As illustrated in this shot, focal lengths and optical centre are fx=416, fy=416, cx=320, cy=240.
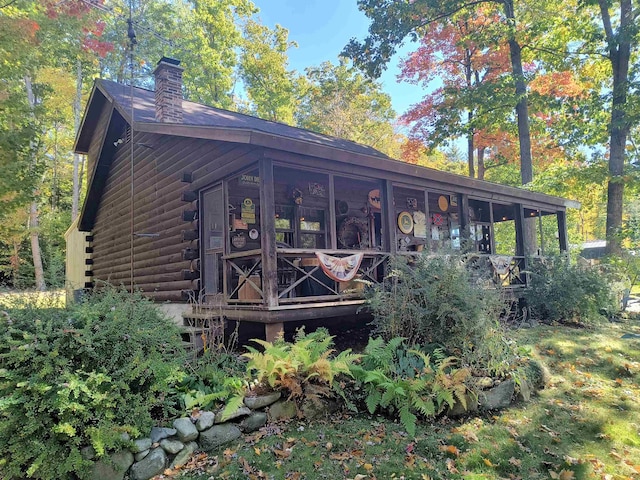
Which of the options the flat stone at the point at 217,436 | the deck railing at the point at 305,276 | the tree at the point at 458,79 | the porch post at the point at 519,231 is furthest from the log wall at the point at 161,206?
the tree at the point at 458,79

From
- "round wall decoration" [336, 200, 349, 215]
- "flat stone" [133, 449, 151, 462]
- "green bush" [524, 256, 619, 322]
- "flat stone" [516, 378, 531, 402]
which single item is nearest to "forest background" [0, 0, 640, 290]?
"flat stone" [133, 449, 151, 462]

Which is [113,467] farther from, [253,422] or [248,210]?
[248,210]

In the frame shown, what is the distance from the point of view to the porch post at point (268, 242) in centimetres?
610

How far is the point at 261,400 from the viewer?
448 cm

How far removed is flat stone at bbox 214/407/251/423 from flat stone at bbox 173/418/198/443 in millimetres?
239

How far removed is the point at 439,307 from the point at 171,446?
351 cm

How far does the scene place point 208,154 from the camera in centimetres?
808

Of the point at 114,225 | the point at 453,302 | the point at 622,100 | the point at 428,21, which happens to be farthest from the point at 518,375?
the point at 428,21

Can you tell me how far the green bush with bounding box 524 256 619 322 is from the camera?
9781mm

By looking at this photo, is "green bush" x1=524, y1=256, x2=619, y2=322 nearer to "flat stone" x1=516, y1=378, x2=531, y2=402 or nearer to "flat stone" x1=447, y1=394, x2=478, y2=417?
"flat stone" x1=516, y1=378, x2=531, y2=402

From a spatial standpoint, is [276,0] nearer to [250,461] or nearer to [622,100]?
[622,100]

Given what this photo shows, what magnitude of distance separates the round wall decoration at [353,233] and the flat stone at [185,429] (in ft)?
22.3

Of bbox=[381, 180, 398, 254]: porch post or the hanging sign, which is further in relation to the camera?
the hanging sign

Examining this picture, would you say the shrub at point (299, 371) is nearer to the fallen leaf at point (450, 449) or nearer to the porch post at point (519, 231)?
the fallen leaf at point (450, 449)
